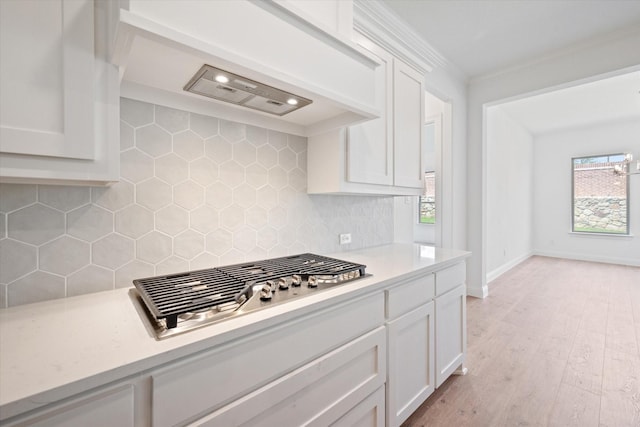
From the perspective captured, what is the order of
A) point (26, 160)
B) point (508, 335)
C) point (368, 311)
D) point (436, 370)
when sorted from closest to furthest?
point (26, 160) < point (368, 311) < point (436, 370) < point (508, 335)

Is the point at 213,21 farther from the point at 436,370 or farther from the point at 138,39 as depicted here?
the point at 436,370

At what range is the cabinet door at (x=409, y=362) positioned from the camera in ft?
4.48

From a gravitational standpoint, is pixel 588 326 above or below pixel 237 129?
below

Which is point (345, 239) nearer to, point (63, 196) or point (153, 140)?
point (153, 140)

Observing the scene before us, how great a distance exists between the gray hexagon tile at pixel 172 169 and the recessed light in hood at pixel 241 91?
0.30 m

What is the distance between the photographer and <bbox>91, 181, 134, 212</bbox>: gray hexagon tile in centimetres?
108

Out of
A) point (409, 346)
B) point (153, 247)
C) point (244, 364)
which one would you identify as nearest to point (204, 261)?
point (153, 247)

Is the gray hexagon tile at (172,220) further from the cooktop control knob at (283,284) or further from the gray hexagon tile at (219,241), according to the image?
the cooktop control knob at (283,284)

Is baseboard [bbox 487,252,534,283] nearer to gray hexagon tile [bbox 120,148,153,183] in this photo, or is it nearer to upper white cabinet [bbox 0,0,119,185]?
gray hexagon tile [bbox 120,148,153,183]

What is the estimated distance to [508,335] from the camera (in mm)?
2672

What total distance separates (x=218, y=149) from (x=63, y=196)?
62cm

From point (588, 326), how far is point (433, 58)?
3082 millimetres

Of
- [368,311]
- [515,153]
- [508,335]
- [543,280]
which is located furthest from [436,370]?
[515,153]

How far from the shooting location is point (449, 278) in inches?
70.7
